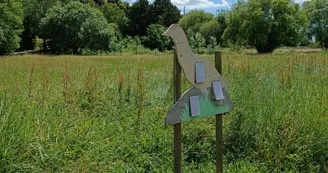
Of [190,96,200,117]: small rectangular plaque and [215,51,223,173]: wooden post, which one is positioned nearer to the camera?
[190,96,200,117]: small rectangular plaque

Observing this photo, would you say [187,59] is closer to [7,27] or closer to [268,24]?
[7,27]

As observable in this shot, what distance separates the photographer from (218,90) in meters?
2.41

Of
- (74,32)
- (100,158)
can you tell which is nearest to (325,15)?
(74,32)

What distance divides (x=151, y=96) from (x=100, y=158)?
2287 mm

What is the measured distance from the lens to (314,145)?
3105 millimetres

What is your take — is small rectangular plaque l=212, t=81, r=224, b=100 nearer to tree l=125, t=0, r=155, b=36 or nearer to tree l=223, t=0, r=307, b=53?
tree l=223, t=0, r=307, b=53

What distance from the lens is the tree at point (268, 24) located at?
32.1m

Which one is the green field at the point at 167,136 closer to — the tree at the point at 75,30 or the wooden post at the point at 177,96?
the wooden post at the point at 177,96

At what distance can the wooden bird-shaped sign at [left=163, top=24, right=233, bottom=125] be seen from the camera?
7.07ft

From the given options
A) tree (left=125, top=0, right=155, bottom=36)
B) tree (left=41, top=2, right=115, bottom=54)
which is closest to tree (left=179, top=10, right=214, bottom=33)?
tree (left=125, top=0, right=155, bottom=36)

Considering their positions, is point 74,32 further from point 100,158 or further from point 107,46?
point 100,158

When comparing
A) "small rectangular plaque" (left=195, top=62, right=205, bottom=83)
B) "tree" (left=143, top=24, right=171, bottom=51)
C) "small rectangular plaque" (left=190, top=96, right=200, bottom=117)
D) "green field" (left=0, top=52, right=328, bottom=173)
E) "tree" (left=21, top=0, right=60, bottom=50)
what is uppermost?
"tree" (left=21, top=0, right=60, bottom=50)

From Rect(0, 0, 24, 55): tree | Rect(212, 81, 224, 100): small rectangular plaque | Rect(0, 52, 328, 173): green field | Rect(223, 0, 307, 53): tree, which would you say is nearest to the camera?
Rect(212, 81, 224, 100): small rectangular plaque

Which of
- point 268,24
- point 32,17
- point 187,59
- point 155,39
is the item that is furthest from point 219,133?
point 32,17
